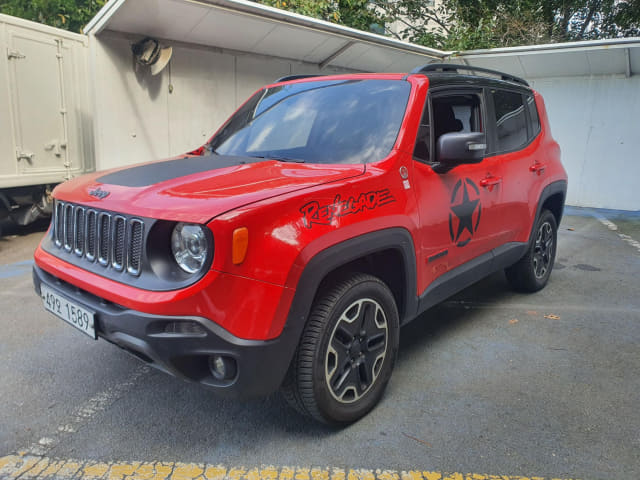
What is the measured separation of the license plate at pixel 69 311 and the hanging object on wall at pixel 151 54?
18.5 feet

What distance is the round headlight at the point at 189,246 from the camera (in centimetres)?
211

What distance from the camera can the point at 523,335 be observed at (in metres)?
3.95

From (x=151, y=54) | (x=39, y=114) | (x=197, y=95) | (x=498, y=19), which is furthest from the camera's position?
(x=498, y=19)

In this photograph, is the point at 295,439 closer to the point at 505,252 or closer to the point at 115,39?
the point at 505,252

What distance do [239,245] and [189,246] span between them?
0.24 meters

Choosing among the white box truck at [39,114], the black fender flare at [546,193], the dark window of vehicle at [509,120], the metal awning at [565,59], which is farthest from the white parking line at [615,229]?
the white box truck at [39,114]

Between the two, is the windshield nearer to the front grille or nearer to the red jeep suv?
the red jeep suv

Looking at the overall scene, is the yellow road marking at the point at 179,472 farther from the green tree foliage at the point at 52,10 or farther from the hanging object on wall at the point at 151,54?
the green tree foliage at the point at 52,10

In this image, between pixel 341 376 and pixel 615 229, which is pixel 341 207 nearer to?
pixel 341 376

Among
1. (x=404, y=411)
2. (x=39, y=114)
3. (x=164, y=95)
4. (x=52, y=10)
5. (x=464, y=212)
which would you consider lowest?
(x=404, y=411)

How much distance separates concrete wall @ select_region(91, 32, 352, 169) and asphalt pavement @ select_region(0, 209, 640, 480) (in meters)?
3.89

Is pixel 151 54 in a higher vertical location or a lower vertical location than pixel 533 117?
higher

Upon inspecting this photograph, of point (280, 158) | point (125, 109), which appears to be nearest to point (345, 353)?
point (280, 158)

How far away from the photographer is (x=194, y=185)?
7.95 ft
